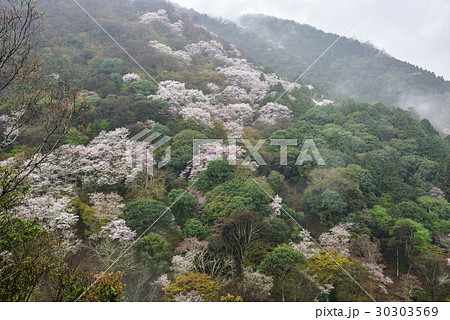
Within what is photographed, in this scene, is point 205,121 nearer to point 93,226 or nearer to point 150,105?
point 150,105

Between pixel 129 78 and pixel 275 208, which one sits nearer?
pixel 275 208

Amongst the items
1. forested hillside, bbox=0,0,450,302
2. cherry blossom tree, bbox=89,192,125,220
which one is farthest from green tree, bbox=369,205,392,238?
cherry blossom tree, bbox=89,192,125,220

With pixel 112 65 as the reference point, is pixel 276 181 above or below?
below

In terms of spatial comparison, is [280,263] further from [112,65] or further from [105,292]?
[112,65]

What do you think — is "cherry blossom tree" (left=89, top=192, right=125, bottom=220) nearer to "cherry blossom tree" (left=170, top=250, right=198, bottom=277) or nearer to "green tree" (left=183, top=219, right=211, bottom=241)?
"green tree" (left=183, top=219, right=211, bottom=241)

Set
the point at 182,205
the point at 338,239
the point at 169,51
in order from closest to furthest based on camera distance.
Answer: the point at 338,239
the point at 182,205
the point at 169,51

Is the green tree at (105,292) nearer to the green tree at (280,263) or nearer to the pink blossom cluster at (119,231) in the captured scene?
the pink blossom cluster at (119,231)

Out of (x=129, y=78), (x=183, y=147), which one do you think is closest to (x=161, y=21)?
(x=129, y=78)

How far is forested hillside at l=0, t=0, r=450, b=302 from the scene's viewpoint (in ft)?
32.8

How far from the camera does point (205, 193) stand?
686 inches

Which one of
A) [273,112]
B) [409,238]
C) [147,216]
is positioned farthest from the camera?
[273,112]

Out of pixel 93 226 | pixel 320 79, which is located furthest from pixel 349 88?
pixel 93 226

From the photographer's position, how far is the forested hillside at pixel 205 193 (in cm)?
1000
